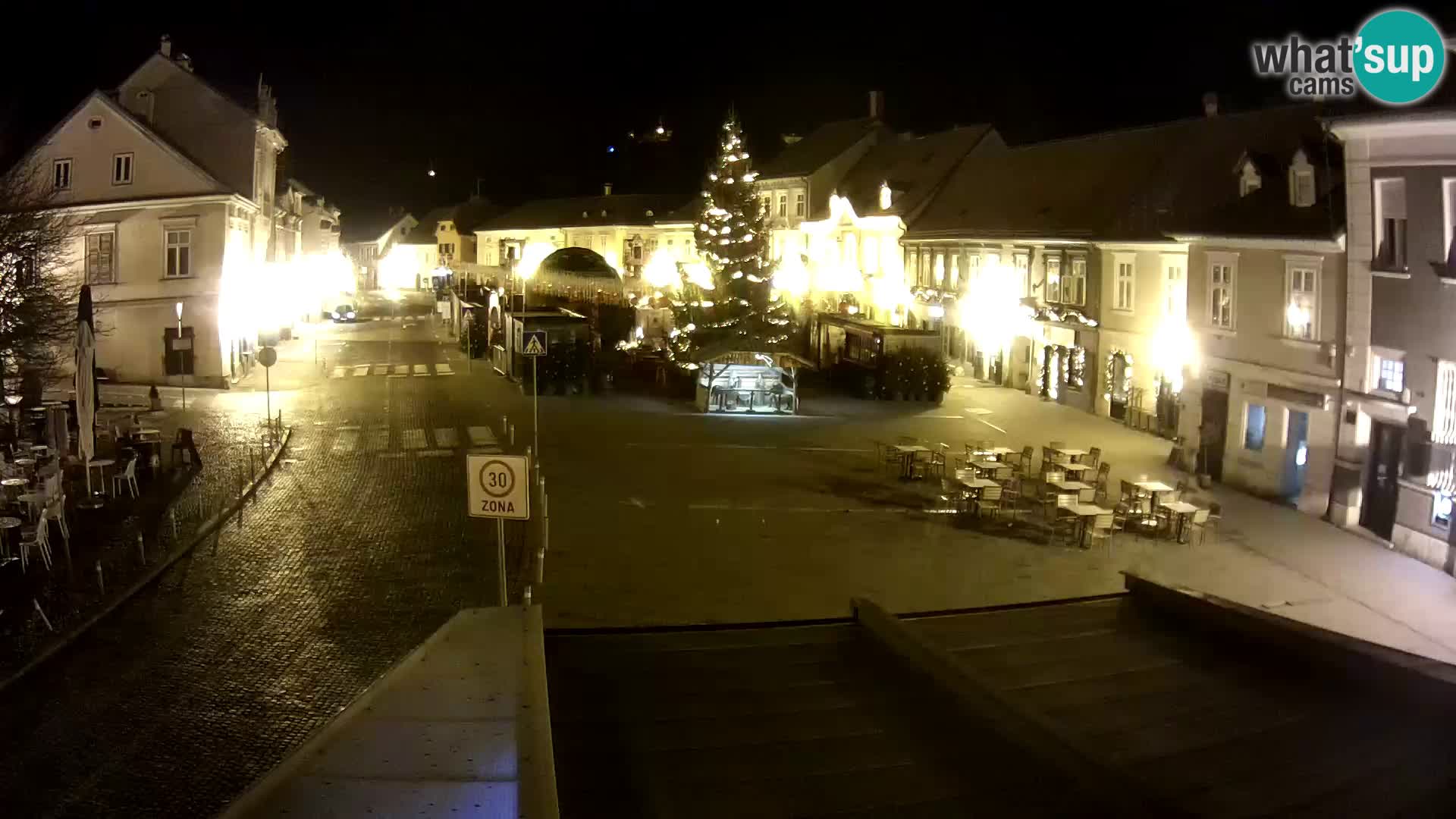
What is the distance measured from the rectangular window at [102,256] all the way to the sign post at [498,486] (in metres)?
32.6

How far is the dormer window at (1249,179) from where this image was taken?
27000 millimetres

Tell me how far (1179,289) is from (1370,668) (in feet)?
84.7

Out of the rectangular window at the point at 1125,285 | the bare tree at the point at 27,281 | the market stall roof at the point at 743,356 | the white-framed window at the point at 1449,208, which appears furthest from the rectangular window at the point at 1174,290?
the bare tree at the point at 27,281

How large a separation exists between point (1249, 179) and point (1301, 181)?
3.09m

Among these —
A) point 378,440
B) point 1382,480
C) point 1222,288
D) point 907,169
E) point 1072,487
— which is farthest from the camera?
point 907,169

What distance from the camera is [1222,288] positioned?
27.0 meters

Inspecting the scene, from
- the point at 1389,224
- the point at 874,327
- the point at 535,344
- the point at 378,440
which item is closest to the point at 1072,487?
the point at 1389,224

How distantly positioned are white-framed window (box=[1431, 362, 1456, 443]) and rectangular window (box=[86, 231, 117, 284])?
3695 centimetres

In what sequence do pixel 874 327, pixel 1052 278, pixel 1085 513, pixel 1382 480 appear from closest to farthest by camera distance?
pixel 1085 513, pixel 1382 480, pixel 1052 278, pixel 874 327

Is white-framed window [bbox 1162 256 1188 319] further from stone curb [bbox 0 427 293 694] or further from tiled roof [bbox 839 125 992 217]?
stone curb [bbox 0 427 293 694]

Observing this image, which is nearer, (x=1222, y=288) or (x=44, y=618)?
(x=44, y=618)

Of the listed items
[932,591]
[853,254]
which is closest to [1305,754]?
[932,591]

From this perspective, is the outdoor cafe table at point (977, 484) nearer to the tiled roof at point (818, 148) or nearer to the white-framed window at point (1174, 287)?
the white-framed window at point (1174, 287)
